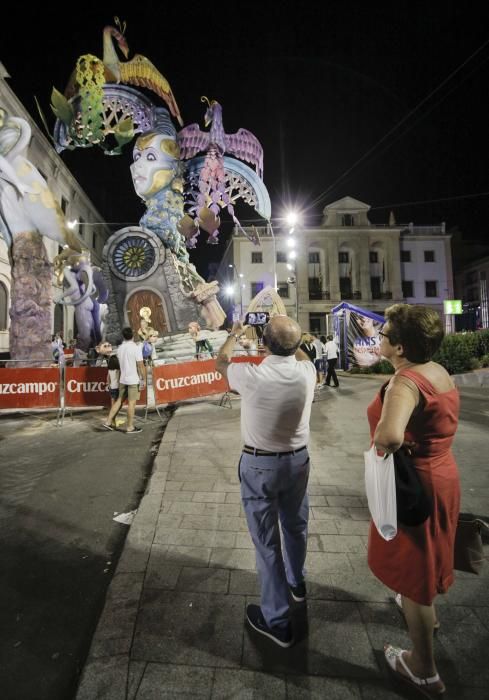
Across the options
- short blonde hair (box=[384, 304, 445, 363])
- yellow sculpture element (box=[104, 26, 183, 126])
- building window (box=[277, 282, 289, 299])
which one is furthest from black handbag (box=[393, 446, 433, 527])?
building window (box=[277, 282, 289, 299])

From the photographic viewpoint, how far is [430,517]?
6.03 ft

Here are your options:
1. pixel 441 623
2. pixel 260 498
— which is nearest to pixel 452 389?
pixel 260 498

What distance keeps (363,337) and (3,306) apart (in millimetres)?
20030

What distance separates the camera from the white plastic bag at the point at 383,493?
68.4 inches

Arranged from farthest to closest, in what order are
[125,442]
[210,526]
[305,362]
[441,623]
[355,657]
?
1. [125,442]
2. [210,526]
3. [305,362]
4. [441,623]
5. [355,657]

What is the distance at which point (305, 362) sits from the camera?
252cm

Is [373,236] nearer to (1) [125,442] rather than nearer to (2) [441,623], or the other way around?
(1) [125,442]

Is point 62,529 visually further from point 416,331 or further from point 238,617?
point 416,331

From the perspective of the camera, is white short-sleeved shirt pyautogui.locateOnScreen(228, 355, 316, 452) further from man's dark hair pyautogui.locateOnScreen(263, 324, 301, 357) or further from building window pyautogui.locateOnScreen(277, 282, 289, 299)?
building window pyautogui.locateOnScreen(277, 282, 289, 299)

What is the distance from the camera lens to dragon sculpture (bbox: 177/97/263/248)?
849 inches

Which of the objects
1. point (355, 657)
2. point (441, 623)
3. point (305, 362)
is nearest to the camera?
point (355, 657)

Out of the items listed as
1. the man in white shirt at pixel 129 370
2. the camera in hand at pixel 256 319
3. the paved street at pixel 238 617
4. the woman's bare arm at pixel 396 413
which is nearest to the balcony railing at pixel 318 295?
the man in white shirt at pixel 129 370

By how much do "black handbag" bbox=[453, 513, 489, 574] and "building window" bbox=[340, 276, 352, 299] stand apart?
41838 millimetres

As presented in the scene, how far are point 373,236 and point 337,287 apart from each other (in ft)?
22.9
